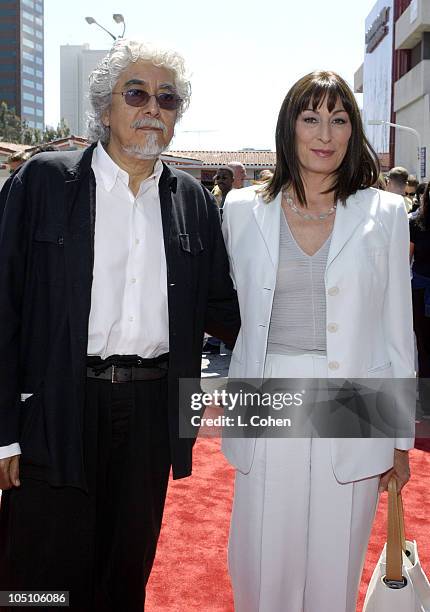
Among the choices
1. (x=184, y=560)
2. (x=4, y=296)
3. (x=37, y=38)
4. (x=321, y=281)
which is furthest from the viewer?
(x=37, y=38)

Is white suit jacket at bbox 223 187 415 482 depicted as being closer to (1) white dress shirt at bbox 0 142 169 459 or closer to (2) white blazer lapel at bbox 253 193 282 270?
(2) white blazer lapel at bbox 253 193 282 270

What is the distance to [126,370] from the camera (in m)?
2.61

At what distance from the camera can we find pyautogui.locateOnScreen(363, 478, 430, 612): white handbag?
2586mm

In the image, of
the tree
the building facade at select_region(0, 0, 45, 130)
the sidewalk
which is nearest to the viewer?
the sidewalk

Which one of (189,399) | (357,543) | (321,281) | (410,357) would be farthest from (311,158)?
(357,543)

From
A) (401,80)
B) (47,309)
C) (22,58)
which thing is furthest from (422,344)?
(22,58)

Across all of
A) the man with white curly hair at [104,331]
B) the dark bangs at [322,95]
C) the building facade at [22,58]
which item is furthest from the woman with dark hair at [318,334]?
the building facade at [22,58]

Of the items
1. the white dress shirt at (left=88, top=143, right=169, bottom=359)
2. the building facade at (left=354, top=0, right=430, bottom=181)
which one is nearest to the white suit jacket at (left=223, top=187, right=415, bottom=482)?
the white dress shirt at (left=88, top=143, right=169, bottom=359)

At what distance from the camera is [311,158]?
2672 mm

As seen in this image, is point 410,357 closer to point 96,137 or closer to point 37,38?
point 96,137

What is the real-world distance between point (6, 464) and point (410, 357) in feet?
4.84

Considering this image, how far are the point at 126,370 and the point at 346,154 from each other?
1.15m

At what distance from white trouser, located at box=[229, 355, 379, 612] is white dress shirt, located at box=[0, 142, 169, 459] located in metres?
0.46

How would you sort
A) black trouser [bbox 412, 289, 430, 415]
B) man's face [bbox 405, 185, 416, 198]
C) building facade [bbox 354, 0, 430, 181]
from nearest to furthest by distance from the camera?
black trouser [bbox 412, 289, 430, 415] < man's face [bbox 405, 185, 416, 198] < building facade [bbox 354, 0, 430, 181]
